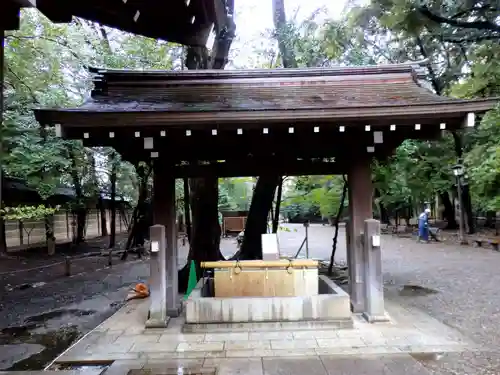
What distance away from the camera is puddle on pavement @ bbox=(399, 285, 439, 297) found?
8.88 metres

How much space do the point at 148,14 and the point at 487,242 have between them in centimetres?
1692

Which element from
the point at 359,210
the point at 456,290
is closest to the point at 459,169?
the point at 456,290

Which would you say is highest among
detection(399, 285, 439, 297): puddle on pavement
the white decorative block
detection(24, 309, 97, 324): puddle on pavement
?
the white decorative block

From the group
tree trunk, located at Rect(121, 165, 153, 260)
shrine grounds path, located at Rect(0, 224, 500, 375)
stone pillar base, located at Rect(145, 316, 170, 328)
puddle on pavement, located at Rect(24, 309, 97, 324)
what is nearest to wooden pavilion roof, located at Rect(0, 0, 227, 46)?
stone pillar base, located at Rect(145, 316, 170, 328)

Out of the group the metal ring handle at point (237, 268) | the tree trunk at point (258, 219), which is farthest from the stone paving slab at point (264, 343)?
the tree trunk at point (258, 219)

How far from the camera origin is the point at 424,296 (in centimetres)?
866

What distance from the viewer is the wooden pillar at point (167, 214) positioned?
23.2ft

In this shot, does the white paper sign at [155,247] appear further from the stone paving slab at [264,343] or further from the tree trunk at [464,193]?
the tree trunk at [464,193]

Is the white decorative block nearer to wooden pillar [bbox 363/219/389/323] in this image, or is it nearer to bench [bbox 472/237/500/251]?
wooden pillar [bbox 363/219/389/323]

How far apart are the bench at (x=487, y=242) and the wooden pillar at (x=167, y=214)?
1401 cm

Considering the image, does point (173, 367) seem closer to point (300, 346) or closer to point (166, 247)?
point (300, 346)

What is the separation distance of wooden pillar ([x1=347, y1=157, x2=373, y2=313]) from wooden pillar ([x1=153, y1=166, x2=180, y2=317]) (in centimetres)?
335

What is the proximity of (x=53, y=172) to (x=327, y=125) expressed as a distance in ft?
36.1

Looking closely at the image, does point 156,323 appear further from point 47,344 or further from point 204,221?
point 204,221
